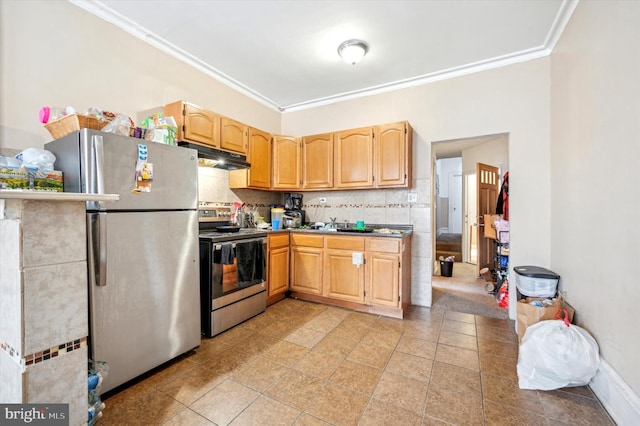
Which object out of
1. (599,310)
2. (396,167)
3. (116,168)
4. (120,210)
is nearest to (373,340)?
(599,310)

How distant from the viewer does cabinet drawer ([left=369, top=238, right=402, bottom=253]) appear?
2.84m

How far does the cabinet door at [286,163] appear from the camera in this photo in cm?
369

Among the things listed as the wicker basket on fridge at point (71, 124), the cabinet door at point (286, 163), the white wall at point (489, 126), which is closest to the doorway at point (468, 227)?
the white wall at point (489, 126)

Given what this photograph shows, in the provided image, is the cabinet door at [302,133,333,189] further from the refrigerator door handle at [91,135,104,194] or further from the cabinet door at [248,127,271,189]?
the refrigerator door handle at [91,135,104,194]

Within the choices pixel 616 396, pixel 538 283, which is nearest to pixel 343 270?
pixel 538 283

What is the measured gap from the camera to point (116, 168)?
5.41 ft

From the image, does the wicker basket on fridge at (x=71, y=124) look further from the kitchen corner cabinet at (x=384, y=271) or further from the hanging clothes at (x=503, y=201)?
the hanging clothes at (x=503, y=201)

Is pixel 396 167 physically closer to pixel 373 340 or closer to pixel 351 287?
pixel 351 287

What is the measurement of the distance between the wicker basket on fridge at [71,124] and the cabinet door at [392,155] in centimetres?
264

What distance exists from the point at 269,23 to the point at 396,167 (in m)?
1.96

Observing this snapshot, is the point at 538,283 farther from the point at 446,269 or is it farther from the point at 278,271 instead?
the point at 278,271

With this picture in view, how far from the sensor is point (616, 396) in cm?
146
